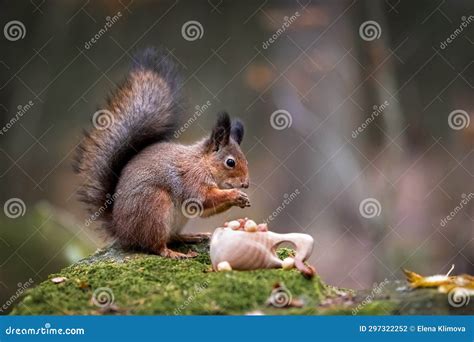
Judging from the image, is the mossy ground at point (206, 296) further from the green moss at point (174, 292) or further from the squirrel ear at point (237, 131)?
the squirrel ear at point (237, 131)

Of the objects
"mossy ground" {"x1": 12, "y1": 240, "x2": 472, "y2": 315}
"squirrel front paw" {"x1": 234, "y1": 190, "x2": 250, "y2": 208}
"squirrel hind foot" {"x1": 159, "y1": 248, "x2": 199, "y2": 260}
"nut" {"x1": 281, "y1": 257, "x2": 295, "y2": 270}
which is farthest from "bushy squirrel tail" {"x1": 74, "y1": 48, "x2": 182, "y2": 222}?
"nut" {"x1": 281, "y1": 257, "x2": 295, "y2": 270}

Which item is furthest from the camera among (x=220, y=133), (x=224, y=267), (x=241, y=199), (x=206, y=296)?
(x=220, y=133)

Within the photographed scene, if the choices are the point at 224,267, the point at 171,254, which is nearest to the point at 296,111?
the point at 171,254

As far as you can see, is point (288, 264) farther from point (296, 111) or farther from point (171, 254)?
point (296, 111)

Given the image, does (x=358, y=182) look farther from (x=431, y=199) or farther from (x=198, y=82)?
(x=198, y=82)

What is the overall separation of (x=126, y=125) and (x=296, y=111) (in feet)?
4.04

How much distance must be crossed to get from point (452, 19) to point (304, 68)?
90 cm

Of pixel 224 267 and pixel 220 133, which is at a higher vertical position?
pixel 220 133

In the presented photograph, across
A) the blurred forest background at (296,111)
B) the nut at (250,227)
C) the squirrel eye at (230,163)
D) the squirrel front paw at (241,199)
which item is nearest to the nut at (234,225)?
the nut at (250,227)

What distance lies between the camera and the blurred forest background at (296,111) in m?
3.88

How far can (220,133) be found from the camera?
3479 mm

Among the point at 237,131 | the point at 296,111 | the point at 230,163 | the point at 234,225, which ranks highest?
the point at 296,111

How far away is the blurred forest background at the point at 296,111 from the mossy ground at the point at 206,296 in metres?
0.80

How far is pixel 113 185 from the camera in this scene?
356 centimetres
